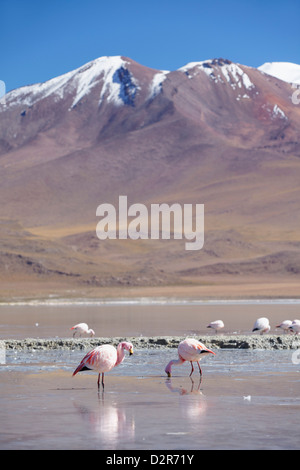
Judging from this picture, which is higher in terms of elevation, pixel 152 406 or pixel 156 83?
pixel 156 83

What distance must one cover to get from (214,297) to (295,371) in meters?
32.9

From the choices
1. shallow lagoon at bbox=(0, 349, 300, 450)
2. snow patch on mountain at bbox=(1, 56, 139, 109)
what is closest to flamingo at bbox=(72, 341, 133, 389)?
shallow lagoon at bbox=(0, 349, 300, 450)

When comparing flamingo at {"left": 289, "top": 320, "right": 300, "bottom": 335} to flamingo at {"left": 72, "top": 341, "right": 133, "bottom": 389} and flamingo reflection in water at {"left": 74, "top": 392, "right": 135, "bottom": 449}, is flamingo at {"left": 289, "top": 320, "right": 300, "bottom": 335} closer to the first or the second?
flamingo at {"left": 72, "top": 341, "right": 133, "bottom": 389}

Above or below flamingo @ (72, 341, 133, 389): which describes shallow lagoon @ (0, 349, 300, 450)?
below

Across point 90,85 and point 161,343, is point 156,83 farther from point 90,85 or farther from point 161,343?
point 161,343

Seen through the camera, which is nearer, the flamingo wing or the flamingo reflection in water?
the flamingo reflection in water

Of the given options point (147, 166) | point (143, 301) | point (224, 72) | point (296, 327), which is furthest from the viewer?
point (224, 72)

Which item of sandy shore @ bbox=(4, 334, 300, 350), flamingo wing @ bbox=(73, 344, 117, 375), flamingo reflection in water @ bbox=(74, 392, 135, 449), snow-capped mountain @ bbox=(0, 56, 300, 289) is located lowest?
flamingo reflection in water @ bbox=(74, 392, 135, 449)

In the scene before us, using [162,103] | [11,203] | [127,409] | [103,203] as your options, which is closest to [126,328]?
[127,409]

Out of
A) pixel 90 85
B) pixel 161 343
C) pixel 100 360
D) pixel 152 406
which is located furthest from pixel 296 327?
pixel 90 85

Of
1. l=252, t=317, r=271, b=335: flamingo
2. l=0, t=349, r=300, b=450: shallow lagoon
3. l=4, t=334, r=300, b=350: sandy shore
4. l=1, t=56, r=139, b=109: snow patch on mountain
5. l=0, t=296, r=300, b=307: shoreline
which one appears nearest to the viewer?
l=0, t=349, r=300, b=450: shallow lagoon

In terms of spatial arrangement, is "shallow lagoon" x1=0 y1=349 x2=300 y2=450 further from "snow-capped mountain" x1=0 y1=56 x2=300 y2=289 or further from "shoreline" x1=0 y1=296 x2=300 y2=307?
"snow-capped mountain" x1=0 y1=56 x2=300 y2=289

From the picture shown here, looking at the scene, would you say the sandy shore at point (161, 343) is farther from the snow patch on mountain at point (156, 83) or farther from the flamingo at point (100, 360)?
the snow patch on mountain at point (156, 83)

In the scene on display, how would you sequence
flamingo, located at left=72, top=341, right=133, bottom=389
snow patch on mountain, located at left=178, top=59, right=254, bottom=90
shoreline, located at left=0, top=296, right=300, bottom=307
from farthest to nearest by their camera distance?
1. snow patch on mountain, located at left=178, top=59, right=254, bottom=90
2. shoreline, located at left=0, top=296, right=300, bottom=307
3. flamingo, located at left=72, top=341, right=133, bottom=389
